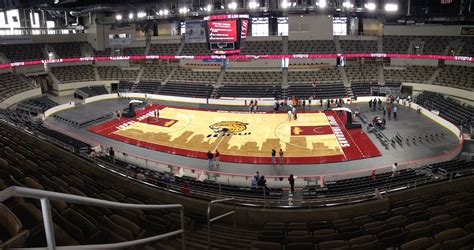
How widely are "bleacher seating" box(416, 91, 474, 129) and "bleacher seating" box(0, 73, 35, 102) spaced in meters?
46.1

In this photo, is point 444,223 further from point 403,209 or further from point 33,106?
point 33,106

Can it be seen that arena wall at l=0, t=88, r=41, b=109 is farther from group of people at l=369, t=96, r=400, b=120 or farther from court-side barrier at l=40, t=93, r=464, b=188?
group of people at l=369, t=96, r=400, b=120

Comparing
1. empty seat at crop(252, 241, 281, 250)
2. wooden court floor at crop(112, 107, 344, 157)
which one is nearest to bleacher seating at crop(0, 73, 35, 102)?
wooden court floor at crop(112, 107, 344, 157)

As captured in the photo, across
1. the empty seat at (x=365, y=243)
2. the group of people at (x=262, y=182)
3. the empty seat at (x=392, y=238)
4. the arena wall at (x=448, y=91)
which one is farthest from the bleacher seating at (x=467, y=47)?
the empty seat at (x=365, y=243)

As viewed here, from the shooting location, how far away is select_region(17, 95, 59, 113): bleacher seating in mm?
41094

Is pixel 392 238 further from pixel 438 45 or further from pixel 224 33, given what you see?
pixel 438 45

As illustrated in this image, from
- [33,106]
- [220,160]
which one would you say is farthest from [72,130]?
[220,160]

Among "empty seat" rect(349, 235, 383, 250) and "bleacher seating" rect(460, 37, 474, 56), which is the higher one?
"bleacher seating" rect(460, 37, 474, 56)

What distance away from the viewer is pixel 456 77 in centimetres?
4412

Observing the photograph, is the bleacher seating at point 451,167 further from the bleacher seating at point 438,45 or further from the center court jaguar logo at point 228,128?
the bleacher seating at point 438,45

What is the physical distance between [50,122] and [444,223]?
3703cm

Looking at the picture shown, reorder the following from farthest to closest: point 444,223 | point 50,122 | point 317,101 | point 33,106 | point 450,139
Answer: point 317,101 < point 33,106 < point 50,122 < point 450,139 < point 444,223

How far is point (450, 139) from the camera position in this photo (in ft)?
96.7

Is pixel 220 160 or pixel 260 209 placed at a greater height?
pixel 260 209
